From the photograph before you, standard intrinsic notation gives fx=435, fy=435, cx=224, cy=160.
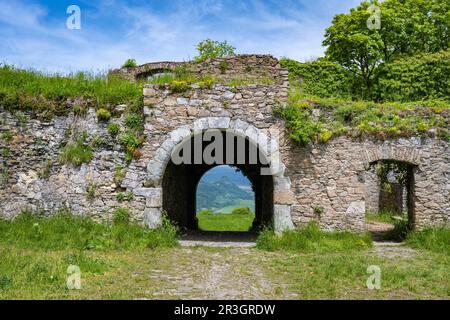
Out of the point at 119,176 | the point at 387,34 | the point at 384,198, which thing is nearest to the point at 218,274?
the point at 119,176

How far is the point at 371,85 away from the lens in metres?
19.0

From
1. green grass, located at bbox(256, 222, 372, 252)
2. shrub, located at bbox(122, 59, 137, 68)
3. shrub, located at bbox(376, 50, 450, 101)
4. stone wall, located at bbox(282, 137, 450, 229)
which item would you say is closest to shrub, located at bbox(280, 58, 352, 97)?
shrub, located at bbox(376, 50, 450, 101)

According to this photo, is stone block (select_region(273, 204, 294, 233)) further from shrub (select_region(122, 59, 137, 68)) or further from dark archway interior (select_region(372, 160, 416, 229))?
shrub (select_region(122, 59, 137, 68))

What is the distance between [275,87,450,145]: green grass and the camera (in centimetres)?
916

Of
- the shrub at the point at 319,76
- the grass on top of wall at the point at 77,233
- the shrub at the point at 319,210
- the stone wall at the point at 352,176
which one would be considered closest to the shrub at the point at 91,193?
the grass on top of wall at the point at 77,233

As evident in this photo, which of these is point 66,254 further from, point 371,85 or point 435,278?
point 371,85

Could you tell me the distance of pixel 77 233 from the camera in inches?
340

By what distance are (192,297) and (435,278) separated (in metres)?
3.53

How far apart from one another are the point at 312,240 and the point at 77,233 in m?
4.66

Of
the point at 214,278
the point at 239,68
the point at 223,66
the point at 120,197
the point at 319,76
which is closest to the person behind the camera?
the point at 214,278

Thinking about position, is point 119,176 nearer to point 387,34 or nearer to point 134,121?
point 134,121

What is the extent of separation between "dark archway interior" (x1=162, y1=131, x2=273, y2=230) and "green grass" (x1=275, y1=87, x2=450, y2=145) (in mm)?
2237

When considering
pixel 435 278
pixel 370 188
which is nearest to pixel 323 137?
pixel 435 278

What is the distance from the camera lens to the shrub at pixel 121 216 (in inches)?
357
